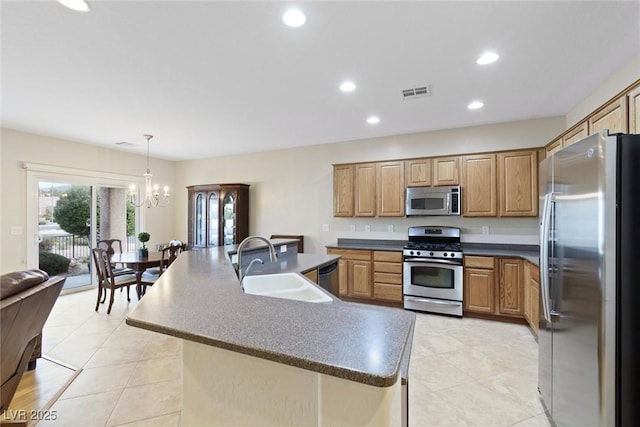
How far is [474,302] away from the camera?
3826 millimetres

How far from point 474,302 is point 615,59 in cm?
281

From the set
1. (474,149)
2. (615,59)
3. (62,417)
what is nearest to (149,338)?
(62,417)

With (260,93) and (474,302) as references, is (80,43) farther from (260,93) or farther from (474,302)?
(474,302)

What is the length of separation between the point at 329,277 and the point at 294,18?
7.86 ft

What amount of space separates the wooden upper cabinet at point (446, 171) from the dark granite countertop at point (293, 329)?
3.59 meters

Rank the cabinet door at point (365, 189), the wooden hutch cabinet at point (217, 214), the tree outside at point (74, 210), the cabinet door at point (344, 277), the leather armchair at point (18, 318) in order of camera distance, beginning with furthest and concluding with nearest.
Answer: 1. the wooden hutch cabinet at point (217, 214)
2. the tree outside at point (74, 210)
3. the cabinet door at point (365, 189)
4. the cabinet door at point (344, 277)
5. the leather armchair at point (18, 318)

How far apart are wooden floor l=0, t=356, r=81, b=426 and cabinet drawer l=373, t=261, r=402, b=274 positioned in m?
3.46

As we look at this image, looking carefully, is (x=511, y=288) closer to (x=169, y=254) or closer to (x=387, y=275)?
(x=387, y=275)

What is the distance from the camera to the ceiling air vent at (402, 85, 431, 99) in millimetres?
2966

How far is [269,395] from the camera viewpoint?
87cm

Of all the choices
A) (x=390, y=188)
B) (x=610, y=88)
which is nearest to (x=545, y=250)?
(x=610, y=88)

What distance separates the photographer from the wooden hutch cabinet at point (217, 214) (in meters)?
5.73

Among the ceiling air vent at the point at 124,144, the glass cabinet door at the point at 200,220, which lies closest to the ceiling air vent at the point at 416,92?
the glass cabinet door at the point at 200,220

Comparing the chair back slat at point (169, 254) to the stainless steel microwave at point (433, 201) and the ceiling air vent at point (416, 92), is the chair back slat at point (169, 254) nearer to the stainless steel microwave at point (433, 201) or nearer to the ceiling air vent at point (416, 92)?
the stainless steel microwave at point (433, 201)
